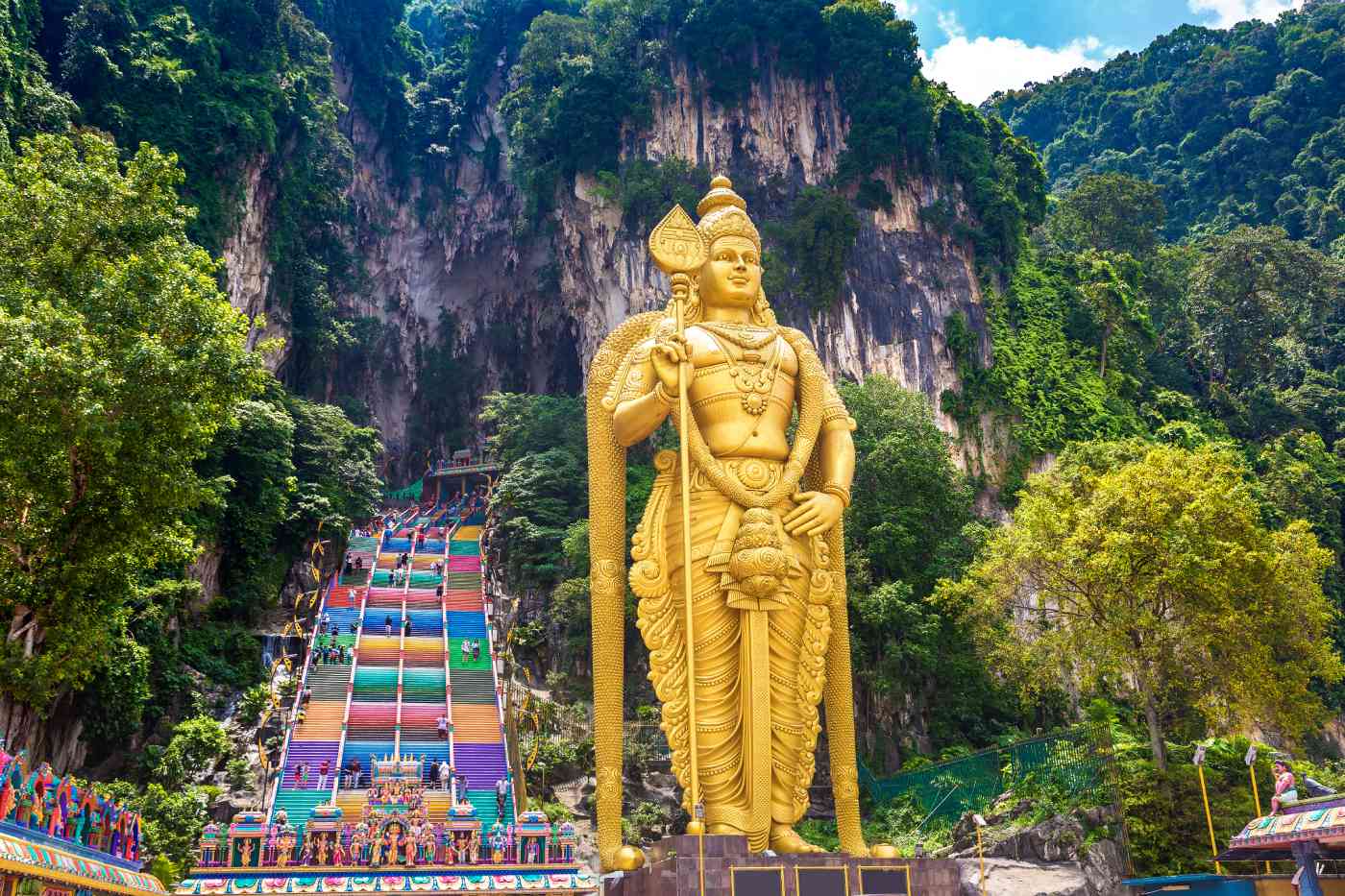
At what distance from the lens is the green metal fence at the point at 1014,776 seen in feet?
34.3

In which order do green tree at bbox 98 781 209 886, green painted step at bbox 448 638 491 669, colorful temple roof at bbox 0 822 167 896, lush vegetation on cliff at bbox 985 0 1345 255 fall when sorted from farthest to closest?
lush vegetation on cliff at bbox 985 0 1345 255 → green painted step at bbox 448 638 491 669 → green tree at bbox 98 781 209 886 → colorful temple roof at bbox 0 822 167 896

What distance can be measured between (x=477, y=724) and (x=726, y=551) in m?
9.36

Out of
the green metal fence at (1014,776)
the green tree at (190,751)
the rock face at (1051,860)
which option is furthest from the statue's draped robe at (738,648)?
the green tree at (190,751)

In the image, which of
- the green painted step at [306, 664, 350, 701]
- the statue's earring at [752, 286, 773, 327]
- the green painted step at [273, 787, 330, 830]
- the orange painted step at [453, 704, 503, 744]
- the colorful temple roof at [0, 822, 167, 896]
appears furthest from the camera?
the green painted step at [306, 664, 350, 701]

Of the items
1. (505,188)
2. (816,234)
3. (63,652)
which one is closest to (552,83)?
(505,188)

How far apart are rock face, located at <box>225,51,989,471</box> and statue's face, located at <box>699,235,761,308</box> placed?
15.5 meters

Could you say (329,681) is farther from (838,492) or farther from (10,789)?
(838,492)

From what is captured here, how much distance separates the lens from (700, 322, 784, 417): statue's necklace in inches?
316

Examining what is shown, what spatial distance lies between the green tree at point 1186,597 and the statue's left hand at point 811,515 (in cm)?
479

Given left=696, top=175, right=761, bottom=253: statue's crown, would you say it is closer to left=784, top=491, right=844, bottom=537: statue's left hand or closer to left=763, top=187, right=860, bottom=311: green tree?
left=784, top=491, right=844, bottom=537: statue's left hand

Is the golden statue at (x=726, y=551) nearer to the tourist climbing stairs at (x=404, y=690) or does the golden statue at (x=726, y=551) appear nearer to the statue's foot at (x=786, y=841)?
the statue's foot at (x=786, y=841)

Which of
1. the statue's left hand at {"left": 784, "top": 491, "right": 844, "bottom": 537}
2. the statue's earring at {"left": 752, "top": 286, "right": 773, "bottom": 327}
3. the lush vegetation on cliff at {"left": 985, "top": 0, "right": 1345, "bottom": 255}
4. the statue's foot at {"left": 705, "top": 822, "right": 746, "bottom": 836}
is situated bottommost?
the statue's foot at {"left": 705, "top": 822, "right": 746, "bottom": 836}

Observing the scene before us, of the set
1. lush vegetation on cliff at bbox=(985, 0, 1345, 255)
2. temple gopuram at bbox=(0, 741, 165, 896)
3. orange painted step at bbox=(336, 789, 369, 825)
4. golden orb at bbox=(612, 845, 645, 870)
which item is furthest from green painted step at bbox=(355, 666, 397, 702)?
lush vegetation on cliff at bbox=(985, 0, 1345, 255)

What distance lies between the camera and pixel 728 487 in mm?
7766
